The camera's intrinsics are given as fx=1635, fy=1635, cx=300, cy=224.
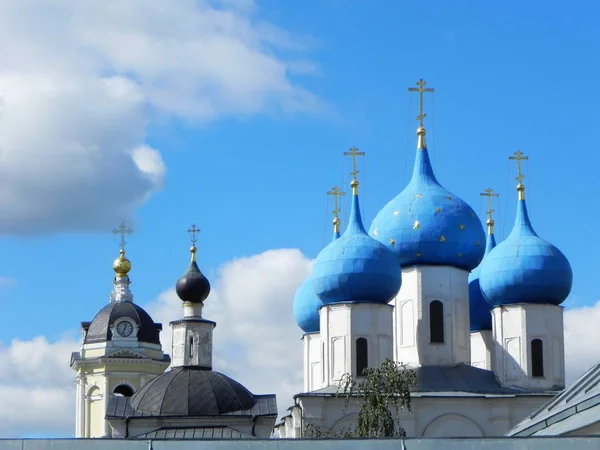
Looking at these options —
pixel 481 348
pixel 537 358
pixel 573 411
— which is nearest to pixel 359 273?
pixel 537 358

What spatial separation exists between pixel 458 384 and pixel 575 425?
18.6 meters

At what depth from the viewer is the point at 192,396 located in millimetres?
38500

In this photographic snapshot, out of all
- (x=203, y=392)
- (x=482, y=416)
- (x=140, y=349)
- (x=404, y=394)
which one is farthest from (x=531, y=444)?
(x=140, y=349)

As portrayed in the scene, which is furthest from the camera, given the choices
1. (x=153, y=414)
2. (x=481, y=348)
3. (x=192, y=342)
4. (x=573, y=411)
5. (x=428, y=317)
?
(x=192, y=342)

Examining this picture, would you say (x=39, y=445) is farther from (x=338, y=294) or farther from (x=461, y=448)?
(x=338, y=294)

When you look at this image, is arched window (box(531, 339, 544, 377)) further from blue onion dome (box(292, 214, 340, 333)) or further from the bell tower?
the bell tower

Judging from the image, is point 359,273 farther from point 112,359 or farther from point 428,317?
point 112,359

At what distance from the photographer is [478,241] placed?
37719 mm

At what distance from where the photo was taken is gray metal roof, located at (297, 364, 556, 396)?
3606 centimetres

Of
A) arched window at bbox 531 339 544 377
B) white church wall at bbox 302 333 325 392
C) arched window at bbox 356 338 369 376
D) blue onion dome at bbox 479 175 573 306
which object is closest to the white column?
white church wall at bbox 302 333 325 392

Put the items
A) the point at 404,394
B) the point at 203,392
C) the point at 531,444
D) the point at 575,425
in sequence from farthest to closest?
1. the point at 203,392
2. the point at 404,394
3. the point at 575,425
4. the point at 531,444

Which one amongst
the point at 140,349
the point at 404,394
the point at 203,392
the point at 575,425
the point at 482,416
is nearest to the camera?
the point at 575,425

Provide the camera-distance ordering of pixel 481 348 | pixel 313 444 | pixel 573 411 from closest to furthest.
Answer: pixel 313 444 → pixel 573 411 → pixel 481 348

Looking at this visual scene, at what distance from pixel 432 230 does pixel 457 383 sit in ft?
11.6
